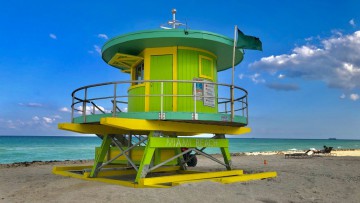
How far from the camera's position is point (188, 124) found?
11.8 meters

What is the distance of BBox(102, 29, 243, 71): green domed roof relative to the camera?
1180 cm

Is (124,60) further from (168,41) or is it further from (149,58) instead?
(168,41)

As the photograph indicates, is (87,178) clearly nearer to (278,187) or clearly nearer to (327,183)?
(278,187)

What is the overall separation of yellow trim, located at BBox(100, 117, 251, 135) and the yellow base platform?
4.91ft

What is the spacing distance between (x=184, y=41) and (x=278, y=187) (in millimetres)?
5691

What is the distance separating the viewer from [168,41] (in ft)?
39.8

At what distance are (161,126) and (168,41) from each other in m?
3.03

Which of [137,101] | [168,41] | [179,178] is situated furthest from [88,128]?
[168,41]

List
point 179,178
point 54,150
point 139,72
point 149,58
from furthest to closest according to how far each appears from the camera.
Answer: point 54,150 < point 139,72 < point 149,58 < point 179,178

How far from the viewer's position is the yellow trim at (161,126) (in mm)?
10375

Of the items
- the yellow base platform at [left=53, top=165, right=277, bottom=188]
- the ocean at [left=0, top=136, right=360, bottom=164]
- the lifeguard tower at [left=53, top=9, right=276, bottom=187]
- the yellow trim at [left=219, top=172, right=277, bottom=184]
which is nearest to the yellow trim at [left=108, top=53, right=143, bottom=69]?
the lifeguard tower at [left=53, top=9, right=276, bottom=187]

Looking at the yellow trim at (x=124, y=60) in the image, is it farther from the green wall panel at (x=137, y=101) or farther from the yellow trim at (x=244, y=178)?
the yellow trim at (x=244, y=178)

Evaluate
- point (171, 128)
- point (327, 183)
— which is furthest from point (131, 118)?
point (327, 183)

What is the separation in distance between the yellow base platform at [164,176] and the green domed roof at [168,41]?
14.9ft
